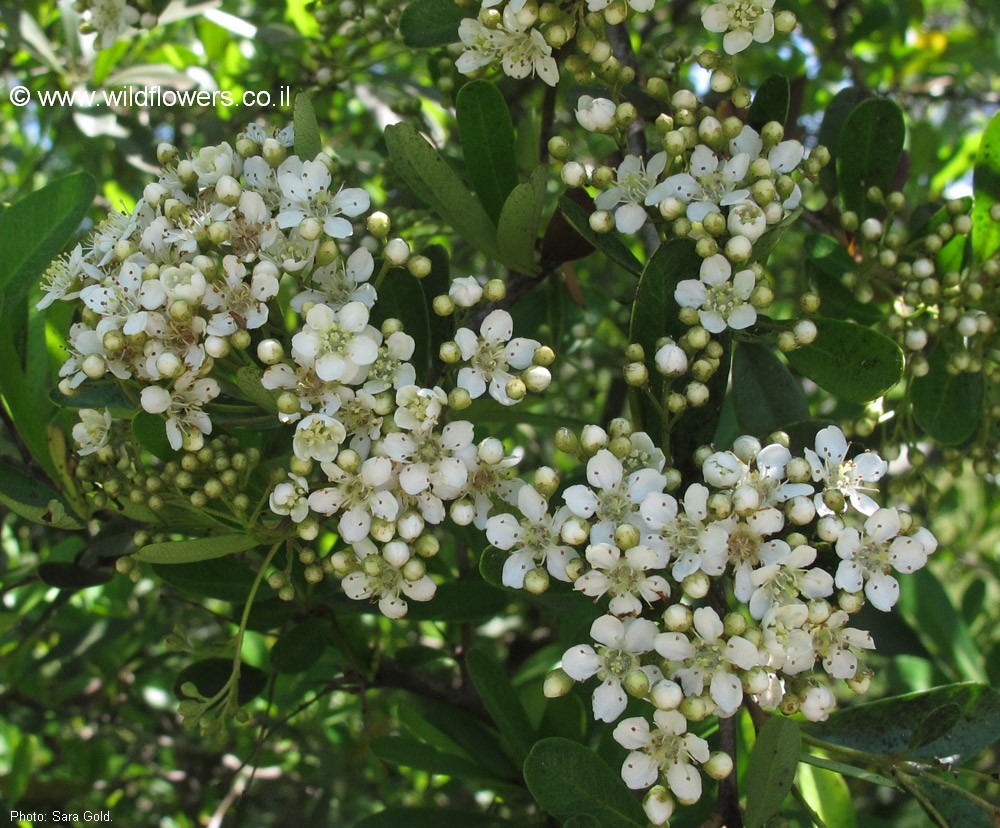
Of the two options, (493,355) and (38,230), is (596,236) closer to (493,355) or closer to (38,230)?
(493,355)

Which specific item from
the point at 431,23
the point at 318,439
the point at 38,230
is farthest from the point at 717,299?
the point at 38,230

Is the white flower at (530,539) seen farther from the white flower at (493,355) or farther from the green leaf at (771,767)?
the green leaf at (771,767)

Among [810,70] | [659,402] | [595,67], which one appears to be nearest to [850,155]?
[595,67]

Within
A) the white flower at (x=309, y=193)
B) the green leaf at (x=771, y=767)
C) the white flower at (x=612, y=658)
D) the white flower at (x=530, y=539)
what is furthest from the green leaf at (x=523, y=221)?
the green leaf at (x=771, y=767)

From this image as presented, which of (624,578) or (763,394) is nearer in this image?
(624,578)

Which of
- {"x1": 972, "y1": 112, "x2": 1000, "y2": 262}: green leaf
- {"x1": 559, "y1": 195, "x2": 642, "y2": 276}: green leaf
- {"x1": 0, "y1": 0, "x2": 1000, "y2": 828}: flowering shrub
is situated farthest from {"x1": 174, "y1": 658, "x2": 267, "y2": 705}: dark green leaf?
{"x1": 972, "y1": 112, "x2": 1000, "y2": 262}: green leaf

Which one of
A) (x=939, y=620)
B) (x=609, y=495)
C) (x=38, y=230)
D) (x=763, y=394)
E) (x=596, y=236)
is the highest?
(x=596, y=236)

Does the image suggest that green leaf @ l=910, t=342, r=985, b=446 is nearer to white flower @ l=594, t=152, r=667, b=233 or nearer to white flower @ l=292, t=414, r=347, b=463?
white flower @ l=594, t=152, r=667, b=233
